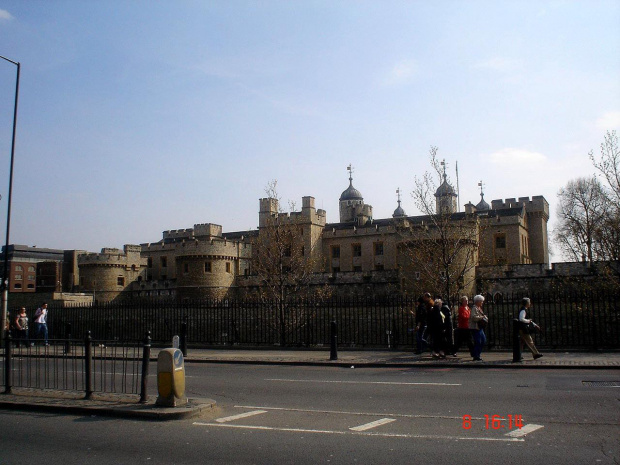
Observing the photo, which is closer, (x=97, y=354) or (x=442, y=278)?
(x=97, y=354)

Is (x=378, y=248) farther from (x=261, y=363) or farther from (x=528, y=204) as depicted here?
(x=261, y=363)

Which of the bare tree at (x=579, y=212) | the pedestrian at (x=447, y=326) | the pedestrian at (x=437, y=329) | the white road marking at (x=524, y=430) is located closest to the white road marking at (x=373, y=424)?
the white road marking at (x=524, y=430)

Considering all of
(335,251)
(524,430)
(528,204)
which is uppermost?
(528,204)

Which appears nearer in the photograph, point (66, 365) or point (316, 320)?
point (66, 365)

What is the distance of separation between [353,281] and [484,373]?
3582 centimetres

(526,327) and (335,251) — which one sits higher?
(335,251)

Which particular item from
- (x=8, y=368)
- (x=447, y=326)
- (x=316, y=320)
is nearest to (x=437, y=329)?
(x=447, y=326)

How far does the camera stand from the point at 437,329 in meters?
16.6

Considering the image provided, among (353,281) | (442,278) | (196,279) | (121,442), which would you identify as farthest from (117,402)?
(196,279)

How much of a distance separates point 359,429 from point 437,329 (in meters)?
9.39

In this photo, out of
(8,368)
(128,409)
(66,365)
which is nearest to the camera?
(128,409)

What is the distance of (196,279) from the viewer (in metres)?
55.4

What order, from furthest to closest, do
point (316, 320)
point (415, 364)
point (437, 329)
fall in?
point (316, 320) → point (437, 329) → point (415, 364)

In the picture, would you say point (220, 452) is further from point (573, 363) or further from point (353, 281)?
point (353, 281)
